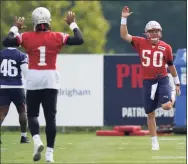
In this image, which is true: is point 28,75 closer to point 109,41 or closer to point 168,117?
point 168,117

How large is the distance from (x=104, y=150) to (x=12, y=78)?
232 cm

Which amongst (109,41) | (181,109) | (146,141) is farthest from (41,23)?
(109,41)

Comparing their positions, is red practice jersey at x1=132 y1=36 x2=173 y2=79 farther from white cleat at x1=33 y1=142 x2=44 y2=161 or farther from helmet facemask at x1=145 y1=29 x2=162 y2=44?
white cleat at x1=33 y1=142 x2=44 y2=161

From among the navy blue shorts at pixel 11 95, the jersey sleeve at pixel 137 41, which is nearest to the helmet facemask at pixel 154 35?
the jersey sleeve at pixel 137 41

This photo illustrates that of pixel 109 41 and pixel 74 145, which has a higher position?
pixel 109 41

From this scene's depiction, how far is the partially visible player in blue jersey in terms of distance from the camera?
18328 millimetres

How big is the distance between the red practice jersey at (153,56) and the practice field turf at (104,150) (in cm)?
125

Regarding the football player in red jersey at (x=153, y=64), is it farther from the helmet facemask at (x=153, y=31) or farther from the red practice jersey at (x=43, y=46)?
the red practice jersey at (x=43, y=46)

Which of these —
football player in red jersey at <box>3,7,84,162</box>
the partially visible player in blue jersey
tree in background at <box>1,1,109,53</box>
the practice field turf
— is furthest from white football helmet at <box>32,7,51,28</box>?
tree in background at <box>1,1,109,53</box>

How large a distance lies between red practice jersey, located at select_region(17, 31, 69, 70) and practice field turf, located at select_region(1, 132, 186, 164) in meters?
1.32

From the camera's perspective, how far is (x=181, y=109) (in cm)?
2336

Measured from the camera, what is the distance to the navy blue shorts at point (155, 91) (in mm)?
17297

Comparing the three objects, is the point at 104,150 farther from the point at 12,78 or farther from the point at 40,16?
the point at 40,16

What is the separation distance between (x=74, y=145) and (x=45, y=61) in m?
4.39
